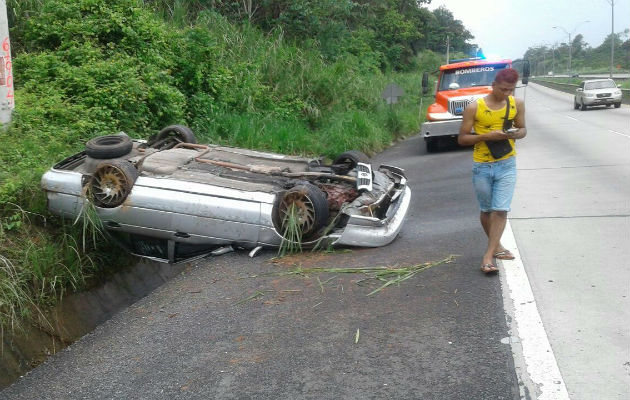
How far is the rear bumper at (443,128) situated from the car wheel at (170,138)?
31.9 ft

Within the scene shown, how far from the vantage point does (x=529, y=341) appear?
4.45 metres

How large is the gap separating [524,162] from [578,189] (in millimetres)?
3855

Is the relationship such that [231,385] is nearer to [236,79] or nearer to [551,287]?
[551,287]

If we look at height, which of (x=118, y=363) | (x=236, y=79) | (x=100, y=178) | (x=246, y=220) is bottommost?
(x=118, y=363)

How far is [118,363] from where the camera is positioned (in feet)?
15.4

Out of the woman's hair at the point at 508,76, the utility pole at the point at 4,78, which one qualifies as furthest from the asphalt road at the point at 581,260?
the utility pole at the point at 4,78

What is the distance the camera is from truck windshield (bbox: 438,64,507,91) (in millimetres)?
17906

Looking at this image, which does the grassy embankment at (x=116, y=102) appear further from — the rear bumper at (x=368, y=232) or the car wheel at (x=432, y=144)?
the rear bumper at (x=368, y=232)

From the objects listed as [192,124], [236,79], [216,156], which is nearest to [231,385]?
[216,156]

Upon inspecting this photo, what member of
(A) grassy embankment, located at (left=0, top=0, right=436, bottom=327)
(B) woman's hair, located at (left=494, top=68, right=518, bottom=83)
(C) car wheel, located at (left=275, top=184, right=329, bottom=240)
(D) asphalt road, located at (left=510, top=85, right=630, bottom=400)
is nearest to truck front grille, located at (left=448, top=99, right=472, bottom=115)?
(A) grassy embankment, located at (left=0, top=0, right=436, bottom=327)

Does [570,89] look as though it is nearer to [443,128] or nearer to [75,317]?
[443,128]

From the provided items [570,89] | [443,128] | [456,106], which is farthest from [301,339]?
[570,89]

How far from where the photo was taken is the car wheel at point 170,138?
8.44 meters

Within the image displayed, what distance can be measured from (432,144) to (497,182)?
39.7ft
